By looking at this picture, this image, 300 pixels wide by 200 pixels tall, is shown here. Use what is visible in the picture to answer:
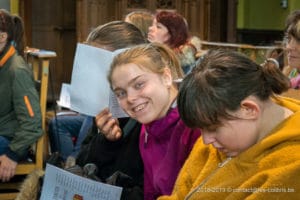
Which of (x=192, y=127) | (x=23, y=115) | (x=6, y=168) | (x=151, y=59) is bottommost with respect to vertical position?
(x=6, y=168)

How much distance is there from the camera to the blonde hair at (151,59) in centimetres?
158

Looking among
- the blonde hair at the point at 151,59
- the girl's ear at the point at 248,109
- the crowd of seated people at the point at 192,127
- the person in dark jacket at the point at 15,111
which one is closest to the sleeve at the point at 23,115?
the person in dark jacket at the point at 15,111

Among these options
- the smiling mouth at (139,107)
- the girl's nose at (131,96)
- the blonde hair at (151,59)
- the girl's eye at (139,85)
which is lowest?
the smiling mouth at (139,107)

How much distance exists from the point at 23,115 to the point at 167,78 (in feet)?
4.86

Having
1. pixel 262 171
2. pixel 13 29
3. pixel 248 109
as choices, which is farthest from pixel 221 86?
pixel 13 29

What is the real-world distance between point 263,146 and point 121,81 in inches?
19.8

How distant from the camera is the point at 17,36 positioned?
308cm

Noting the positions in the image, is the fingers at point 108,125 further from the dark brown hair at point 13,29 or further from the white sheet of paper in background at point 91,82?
the dark brown hair at point 13,29

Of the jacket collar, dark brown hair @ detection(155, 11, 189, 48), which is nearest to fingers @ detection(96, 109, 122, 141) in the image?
the jacket collar

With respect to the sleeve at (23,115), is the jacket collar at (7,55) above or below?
above

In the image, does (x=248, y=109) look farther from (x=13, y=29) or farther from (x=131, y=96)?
(x=13, y=29)

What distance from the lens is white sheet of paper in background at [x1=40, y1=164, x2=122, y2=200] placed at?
1.62 m

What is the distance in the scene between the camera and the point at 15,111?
2.94 metres

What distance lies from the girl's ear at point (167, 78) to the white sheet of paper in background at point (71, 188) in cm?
31
